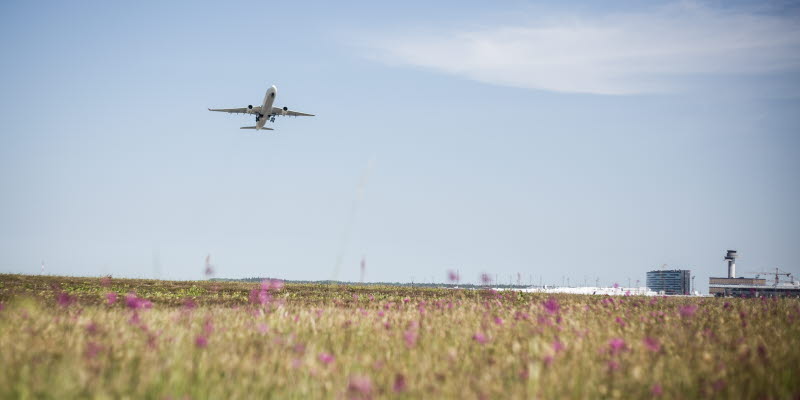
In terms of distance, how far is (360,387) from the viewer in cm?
481

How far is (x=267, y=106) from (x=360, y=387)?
52.5 m

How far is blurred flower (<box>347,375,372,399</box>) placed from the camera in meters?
4.80

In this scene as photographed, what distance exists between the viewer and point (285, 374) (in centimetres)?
659

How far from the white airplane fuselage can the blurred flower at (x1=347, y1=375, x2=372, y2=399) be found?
166 ft

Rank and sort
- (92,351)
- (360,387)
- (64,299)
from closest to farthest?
(360,387)
(92,351)
(64,299)

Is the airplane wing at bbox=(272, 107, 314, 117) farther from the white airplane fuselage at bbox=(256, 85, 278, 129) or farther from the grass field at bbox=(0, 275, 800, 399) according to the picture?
the grass field at bbox=(0, 275, 800, 399)

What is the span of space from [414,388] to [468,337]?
3339mm

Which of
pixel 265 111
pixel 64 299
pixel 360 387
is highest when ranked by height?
pixel 265 111

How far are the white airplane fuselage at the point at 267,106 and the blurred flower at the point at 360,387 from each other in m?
50.5

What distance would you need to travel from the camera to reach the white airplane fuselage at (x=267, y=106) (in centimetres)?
5369

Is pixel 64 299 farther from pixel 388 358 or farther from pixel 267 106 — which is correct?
pixel 267 106

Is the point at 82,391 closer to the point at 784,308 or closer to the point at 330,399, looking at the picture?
the point at 330,399

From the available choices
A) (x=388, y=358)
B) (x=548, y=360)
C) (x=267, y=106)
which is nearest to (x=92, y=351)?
(x=388, y=358)

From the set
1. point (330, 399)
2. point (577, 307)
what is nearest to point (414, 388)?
point (330, 399)
